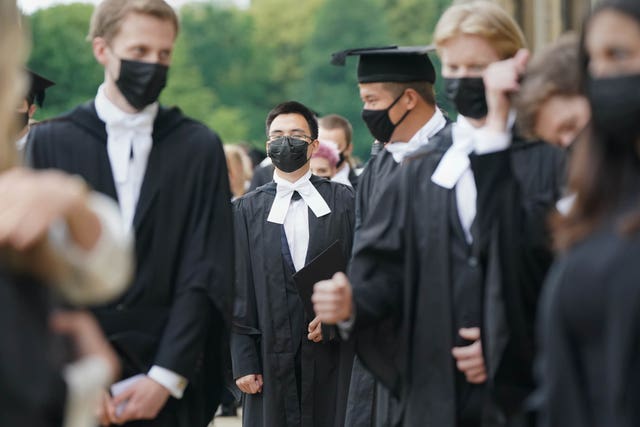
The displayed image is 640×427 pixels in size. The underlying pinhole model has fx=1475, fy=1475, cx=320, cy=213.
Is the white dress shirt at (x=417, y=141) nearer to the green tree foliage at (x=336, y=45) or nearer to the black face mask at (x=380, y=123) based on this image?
the black face mask at (x=380, y=123)

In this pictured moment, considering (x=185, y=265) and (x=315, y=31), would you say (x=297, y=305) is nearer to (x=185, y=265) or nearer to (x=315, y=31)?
(x=185, y=265)

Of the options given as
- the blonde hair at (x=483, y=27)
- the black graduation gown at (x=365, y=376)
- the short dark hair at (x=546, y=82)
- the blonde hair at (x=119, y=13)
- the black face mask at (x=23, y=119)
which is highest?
the blonde hair at (x=119, y=13)

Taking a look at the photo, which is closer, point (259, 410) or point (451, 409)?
point (451, 409)

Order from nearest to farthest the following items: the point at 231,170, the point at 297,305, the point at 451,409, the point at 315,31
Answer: the point at 451,409
the point at 297,305
the point at 231,170
the point at 315,31

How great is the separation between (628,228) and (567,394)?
18.4 inches

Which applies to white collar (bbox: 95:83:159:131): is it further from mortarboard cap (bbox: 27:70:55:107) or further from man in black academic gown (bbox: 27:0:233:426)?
mortarboard cap (bbox: 27:70:55:107)

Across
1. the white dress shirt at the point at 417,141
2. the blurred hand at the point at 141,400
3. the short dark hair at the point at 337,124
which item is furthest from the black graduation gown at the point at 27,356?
the short dark hair at the point at 337,124

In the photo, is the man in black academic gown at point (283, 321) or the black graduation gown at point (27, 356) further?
the man in black academic gown at point (283, 321)

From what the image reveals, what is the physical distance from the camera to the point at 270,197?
8.94m

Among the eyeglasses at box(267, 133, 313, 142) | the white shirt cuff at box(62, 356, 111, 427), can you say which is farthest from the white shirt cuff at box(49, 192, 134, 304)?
the eyeglasses at box(267, 133, 313, 142)

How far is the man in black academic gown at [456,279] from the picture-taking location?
512 cm

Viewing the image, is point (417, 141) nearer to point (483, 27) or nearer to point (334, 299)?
point (483, 27)

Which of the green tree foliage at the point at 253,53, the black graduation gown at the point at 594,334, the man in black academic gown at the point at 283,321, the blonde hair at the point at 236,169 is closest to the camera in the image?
the black graduation gown at the point at 594,334

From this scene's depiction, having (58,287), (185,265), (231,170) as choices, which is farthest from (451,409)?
(231,170)
